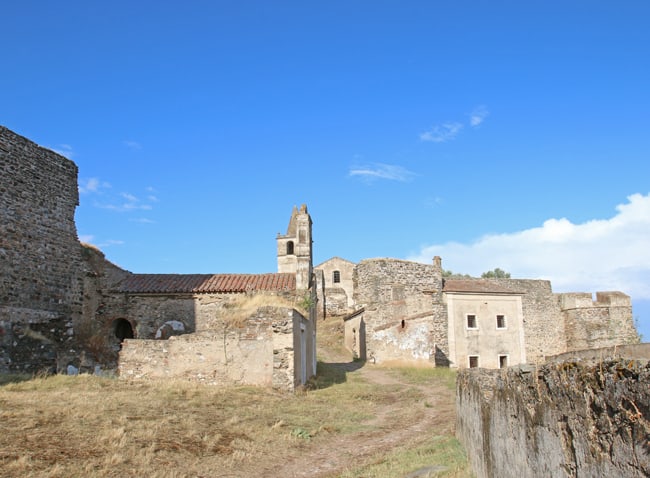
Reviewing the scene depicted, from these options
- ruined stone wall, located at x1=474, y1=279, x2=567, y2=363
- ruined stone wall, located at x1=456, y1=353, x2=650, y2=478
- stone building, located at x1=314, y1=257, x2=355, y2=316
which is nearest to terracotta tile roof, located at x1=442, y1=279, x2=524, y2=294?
ruined stone wall, located at x1=474, y1=279, x2=567, y2=363

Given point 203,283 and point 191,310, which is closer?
point 191,310

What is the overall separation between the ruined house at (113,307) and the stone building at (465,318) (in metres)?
7.43

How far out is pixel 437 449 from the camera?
9.27 m

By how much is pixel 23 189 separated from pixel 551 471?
742 inches

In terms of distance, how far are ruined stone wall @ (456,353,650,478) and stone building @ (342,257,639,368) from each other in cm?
2063

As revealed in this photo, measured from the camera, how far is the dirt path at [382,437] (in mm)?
8766

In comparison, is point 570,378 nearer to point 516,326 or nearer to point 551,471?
point 551,471

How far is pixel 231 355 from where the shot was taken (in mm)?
16078

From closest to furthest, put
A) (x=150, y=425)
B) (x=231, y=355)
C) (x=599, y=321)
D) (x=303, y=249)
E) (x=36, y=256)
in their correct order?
1. (x=150, y=425)
2. (x=231, y=355)
3. (x=36, y=256)
4. (x=303, y=249)
5. (x=599, y=321)

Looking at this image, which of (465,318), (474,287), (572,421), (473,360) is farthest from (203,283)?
(572,421)

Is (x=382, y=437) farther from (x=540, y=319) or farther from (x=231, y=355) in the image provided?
(x=540, y=319)

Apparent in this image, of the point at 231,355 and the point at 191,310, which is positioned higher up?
the point at 191,310

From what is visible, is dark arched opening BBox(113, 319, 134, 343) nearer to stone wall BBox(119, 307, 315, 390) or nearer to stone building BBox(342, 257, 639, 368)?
stone wall BBox(119, 307, 315, 390)

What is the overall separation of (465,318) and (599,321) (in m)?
17.1
